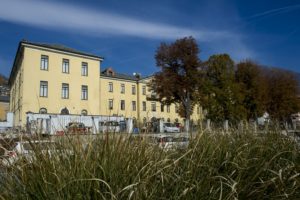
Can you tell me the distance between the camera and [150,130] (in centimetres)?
331

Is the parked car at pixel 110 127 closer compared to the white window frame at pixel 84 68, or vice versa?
the parked car at pixel 110 127

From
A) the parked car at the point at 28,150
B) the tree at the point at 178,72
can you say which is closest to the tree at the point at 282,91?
the tree at the point at 178,72

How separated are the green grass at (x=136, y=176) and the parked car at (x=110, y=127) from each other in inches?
5.2

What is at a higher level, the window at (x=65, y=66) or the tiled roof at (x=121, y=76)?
the tiled roof at (x=121, y=76)

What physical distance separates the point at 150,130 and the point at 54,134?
1.06 meters

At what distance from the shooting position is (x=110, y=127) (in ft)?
9.17

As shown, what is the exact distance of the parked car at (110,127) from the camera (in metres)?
2.71

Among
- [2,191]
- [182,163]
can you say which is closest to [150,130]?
[182,163]

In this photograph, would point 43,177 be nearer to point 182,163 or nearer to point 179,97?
point 182,163

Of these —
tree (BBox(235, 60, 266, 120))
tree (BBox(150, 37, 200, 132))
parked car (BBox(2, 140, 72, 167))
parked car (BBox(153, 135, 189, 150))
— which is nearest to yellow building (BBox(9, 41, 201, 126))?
tree (BBox(150, 37, 200, 132))

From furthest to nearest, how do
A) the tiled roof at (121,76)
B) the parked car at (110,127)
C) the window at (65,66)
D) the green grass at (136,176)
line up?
the tiled roof at (121,76) < the window at (65,66) < the parked car at (110,127) < the green grass at (136,176)

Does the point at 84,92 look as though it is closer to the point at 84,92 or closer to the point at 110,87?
the point at 84,92

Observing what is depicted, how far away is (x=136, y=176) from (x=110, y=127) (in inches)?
29.2

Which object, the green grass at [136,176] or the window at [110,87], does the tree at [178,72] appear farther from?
the green grass at [136,176]
